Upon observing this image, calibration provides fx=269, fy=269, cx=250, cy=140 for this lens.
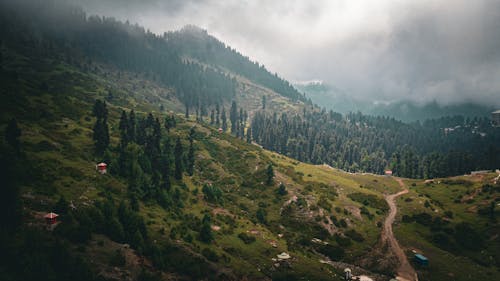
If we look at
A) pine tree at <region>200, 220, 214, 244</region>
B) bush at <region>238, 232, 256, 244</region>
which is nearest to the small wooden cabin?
pine tree at <region>200, 220, 214, 244</region>

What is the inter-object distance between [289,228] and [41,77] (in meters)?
180

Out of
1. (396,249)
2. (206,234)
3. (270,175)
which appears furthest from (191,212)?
(396,249)

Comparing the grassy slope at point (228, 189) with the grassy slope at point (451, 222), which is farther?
the grassy slope at point (451, 222)

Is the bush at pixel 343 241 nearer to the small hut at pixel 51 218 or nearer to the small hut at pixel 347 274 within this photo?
the small hut at pixel 347 274

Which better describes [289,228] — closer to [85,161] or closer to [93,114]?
[85,161]

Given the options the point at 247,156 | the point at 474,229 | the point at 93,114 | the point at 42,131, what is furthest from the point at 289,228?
the point at 93,114

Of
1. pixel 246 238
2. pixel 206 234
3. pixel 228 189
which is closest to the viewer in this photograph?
pixel 206 234

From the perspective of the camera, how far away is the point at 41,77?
171 metres

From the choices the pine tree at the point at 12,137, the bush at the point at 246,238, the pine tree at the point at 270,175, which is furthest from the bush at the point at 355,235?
the pine tree at the point at 12,137

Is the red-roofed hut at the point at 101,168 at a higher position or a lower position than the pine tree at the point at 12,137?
lower

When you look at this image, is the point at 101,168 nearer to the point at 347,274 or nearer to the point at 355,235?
the point at 347,274

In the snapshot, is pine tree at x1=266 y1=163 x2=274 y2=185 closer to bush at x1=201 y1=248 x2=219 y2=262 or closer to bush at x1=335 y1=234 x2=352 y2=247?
bush at x1=335 y1=234 x2=352 y2=247

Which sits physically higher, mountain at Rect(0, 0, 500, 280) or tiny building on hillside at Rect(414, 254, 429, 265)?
mountain at Rect(0, 0, 500, 280)

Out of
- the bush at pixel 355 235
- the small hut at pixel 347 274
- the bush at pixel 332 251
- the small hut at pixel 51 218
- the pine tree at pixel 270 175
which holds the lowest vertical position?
the small hut at pixel 347 274
